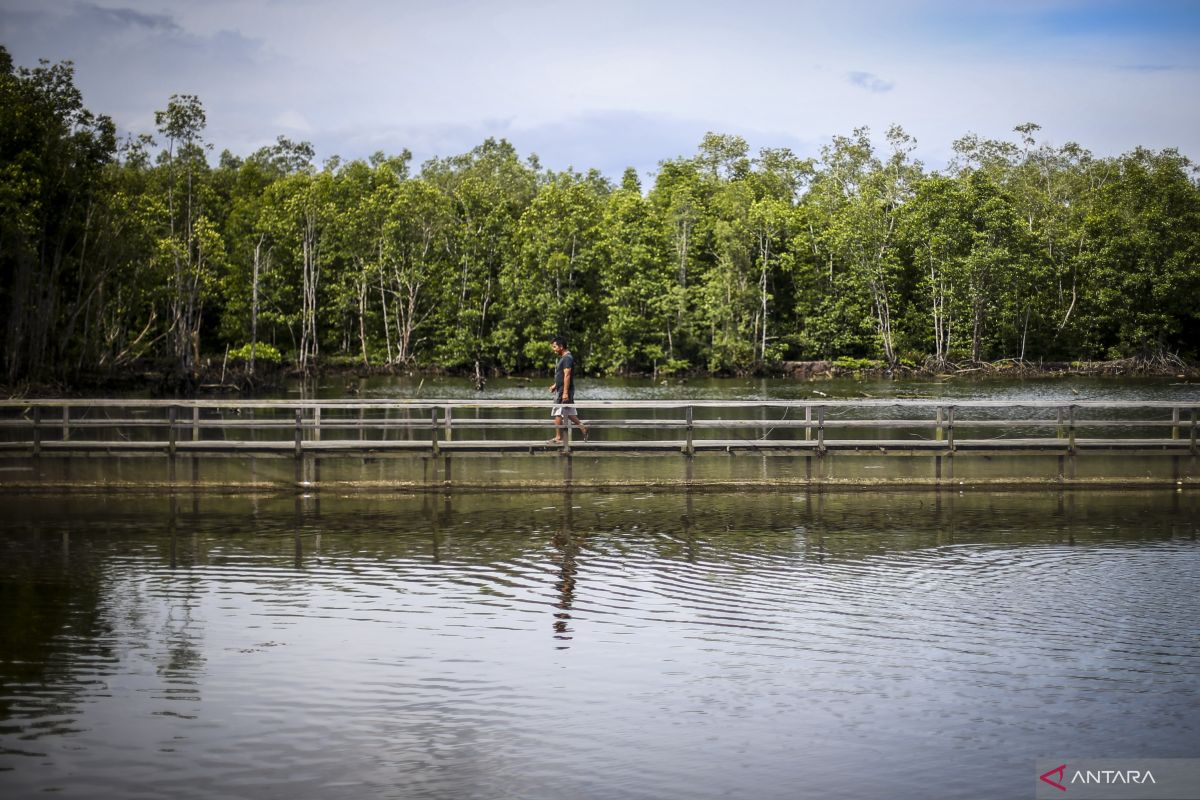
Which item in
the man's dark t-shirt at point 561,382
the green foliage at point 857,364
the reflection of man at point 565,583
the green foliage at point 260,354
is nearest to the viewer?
the reflection of man at point 565,583

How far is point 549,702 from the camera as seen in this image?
9.34 metres

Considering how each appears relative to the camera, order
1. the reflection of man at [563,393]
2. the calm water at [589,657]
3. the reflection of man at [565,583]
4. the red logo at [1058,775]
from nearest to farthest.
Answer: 1. the red logo at [1058,775]
2. the calm water at [589,657]
3. the reflection of man at [565,583]
4. the reflection of man at [563,393]

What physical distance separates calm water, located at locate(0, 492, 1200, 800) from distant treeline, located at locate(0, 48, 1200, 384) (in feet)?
217

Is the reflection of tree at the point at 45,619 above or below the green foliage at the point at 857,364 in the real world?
below

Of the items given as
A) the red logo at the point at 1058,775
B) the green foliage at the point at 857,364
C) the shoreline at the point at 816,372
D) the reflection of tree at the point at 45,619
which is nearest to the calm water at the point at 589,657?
the reflection of tree at the point at 45,619

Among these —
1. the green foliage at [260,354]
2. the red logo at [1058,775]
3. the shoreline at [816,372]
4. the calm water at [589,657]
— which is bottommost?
the red logo at [1058,775]

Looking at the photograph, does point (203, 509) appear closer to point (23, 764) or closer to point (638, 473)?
point (638, 473)

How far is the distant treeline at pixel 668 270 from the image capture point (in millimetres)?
88750

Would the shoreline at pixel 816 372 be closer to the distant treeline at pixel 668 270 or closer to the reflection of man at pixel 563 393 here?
the distant treeline at pixel 668 270

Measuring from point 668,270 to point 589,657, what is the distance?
86128 mm

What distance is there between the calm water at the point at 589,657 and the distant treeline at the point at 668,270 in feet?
217

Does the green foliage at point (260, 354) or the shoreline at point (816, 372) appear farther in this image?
the green foliage at point (260, 354)

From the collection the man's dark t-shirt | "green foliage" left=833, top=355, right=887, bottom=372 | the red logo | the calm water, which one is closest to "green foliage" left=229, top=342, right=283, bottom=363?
"green foliage" left=833, top=355, right=887, bottom=372

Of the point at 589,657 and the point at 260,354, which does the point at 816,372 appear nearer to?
the point at 260,354
